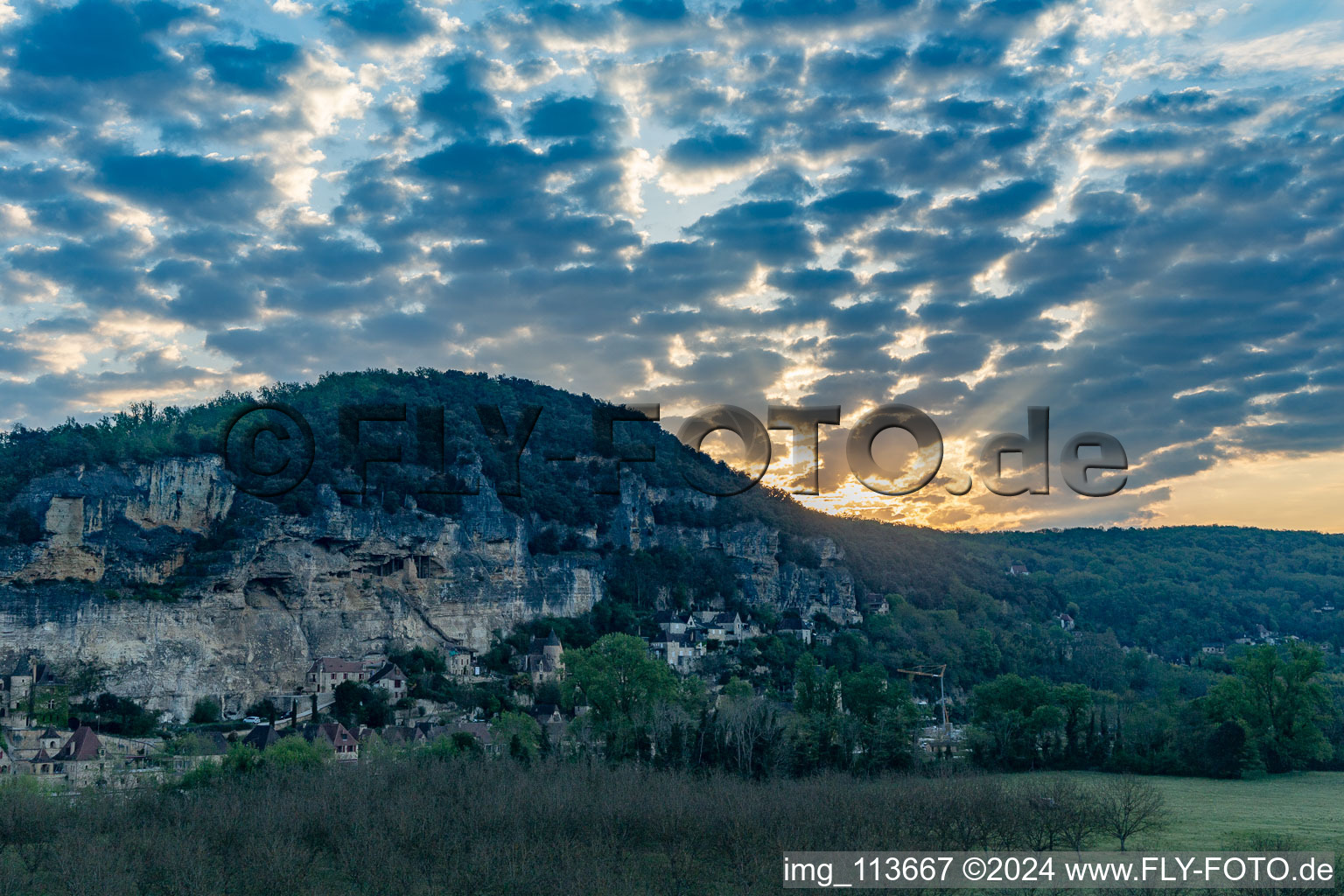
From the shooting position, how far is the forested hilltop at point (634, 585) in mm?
49031

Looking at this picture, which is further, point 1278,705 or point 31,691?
point 31,691

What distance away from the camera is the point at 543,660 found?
76812mm

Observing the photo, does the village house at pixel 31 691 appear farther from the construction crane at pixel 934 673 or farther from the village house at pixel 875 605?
the village house at pixel 875 605

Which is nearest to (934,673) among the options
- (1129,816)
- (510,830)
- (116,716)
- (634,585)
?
(634,585)

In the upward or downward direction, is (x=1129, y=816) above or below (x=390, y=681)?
above

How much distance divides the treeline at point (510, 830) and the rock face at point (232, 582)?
1092 inches

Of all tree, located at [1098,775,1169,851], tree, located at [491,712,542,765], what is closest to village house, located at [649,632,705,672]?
tree, located at [491,712,542,765]

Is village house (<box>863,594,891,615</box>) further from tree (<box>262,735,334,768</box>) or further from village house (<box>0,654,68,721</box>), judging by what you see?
village house (<box>0,654,68,721</box>)

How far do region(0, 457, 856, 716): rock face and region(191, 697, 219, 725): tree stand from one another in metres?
0.67

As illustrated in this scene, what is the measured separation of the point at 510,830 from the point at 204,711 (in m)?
40.5

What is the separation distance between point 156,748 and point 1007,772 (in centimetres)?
4141

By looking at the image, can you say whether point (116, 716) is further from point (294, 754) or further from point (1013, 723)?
point (1013, 723)

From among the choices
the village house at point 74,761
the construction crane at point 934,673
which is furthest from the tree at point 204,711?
the construction crane at point 934,673

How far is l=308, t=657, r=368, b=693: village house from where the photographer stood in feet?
222
